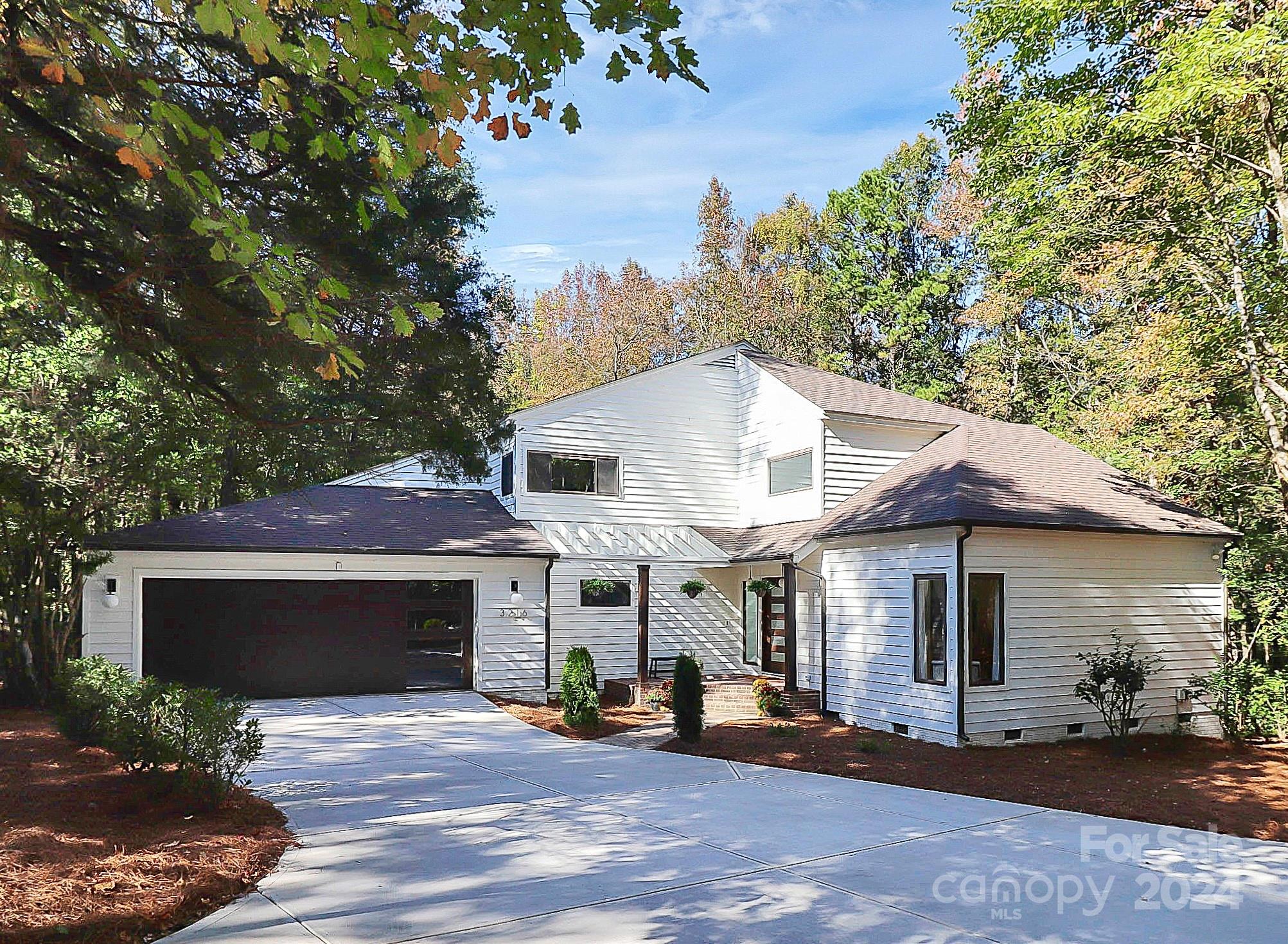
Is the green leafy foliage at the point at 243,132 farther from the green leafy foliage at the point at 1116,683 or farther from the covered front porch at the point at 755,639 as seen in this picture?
the green leafy foliage at the point at 1116,683

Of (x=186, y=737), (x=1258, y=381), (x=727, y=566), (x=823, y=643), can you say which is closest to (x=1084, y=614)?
(x=823, y=643)

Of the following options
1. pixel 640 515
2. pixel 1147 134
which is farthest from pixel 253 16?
pixel 640 515

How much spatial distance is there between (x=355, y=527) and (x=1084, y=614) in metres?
11.6

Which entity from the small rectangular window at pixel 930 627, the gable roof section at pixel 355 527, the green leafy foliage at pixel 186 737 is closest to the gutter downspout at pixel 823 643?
the small rectangular window at pixel 930 627

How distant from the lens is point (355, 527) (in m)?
16.2

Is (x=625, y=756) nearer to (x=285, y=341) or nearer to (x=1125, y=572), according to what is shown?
(x=285, y=341)

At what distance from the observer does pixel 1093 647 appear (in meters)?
13.5

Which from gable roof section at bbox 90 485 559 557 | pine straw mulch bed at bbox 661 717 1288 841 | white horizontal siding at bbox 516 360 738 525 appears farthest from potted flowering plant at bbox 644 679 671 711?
white horizontal siding at bbox 516 360 738 525

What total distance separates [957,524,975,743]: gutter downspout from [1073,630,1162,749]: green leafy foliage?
187 cm

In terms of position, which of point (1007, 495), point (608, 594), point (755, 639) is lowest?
point (755, 639)

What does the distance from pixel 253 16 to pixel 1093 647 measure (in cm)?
1357

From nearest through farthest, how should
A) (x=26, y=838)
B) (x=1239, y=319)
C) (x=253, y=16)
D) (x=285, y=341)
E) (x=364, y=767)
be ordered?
1. (x=253, y=16)
2. (x=26, y=838)
3. (x=285, y=341)
4. (x=364, y=767)
5. (x=1239, y=319)

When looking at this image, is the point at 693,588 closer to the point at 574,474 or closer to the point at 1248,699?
the point at 574,474

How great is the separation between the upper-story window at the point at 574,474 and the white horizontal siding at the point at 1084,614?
25.0ft
